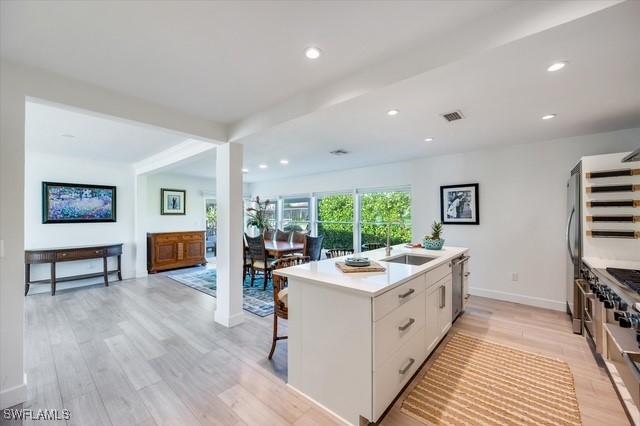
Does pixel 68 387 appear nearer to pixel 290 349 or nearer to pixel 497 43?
pixel 290 349

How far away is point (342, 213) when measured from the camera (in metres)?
6.22

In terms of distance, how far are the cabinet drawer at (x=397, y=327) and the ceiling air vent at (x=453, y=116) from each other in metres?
1.75

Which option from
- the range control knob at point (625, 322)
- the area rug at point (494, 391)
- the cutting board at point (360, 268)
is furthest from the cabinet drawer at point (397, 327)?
the range control knob at point (625, 322)

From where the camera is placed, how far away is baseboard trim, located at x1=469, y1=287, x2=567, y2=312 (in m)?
3.57

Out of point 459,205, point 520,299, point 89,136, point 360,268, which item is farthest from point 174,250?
point 520,299

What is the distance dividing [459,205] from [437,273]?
2.37 meters

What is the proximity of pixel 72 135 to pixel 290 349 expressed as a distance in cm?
406

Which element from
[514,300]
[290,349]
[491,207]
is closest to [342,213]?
[491,207]

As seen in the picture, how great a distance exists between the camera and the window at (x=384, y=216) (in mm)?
5156

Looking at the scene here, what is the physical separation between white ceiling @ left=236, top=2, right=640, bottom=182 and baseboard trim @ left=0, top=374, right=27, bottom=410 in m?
2.77

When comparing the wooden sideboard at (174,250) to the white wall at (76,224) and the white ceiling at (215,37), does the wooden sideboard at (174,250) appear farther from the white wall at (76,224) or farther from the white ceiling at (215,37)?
the white ceiling at (215,37)

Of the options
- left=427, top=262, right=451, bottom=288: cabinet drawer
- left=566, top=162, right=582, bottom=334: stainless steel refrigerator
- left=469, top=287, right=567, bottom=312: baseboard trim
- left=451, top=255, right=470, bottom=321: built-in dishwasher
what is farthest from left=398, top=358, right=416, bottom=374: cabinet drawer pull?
left=469, top=287, right=567, bottom=312: baseboard trim

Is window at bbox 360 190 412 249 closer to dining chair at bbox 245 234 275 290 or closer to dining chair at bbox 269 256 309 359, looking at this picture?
dining chair at bbox 245 234 275 290

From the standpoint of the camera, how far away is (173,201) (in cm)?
649
